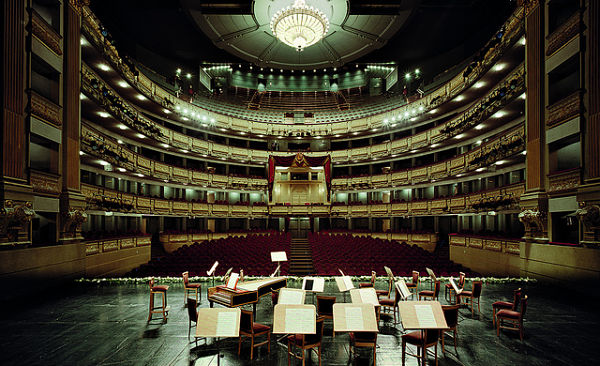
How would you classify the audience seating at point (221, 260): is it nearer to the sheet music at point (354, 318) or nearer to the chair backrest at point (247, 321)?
the chair backrest at point (247, 321)

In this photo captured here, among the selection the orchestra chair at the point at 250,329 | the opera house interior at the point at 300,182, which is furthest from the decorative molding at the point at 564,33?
the orchestra chair at the point at 250,329

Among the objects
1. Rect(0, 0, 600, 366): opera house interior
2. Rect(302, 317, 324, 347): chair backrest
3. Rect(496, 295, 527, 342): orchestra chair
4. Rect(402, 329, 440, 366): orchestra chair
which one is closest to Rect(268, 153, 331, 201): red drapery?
Rect(0, 0, 600, 366): opera house interior

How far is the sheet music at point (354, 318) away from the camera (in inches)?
166

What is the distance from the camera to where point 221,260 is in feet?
45.4

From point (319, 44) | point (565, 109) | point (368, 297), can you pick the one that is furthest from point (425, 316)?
point (319, 44)

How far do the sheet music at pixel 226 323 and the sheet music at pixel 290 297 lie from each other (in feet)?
4.19

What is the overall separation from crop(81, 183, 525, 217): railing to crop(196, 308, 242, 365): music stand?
10399mm

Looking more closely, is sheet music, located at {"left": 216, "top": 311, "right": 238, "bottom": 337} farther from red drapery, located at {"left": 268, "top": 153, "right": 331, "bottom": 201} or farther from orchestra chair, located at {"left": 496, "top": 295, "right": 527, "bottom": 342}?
red drapery, located at {"left": 268, "top": 153, "right": 331, "bottom": 201}

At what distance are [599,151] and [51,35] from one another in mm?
17682

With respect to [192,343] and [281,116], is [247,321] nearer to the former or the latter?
[192,343]

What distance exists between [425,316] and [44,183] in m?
11.7

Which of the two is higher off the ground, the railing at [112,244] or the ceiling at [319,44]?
the ceiling at [319,44]

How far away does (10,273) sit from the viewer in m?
7.79

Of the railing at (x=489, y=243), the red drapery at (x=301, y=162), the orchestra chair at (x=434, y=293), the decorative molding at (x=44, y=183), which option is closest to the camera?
the orchestra chair at (x=434, y=293)
